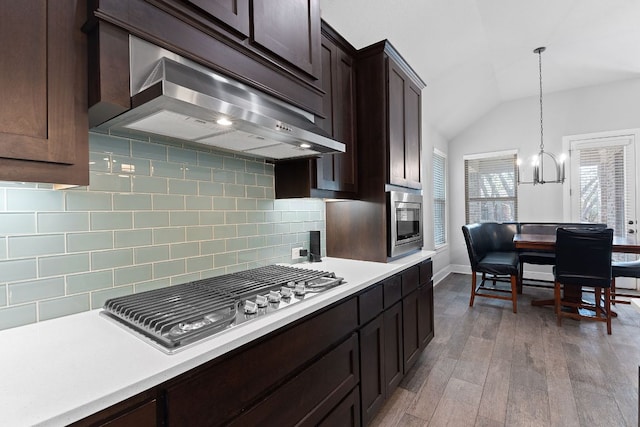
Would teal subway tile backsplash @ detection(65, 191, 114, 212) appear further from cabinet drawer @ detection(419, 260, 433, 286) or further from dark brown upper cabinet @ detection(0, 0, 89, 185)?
cabinet drawer @ detection(419, 260, 433, 286)

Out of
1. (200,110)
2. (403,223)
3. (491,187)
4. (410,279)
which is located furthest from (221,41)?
(491,187)

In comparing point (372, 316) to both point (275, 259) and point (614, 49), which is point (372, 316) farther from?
point (614, 49)

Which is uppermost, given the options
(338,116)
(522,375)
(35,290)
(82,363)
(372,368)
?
(338,116)

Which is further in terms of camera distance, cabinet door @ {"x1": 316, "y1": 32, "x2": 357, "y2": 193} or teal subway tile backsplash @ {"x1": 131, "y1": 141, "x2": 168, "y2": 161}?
cabinet door @ {"x1": 316, "y1": 32, "x2": 357, "y2": 193}

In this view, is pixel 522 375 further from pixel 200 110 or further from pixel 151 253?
pixel 200 110

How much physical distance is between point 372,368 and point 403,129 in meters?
1.80

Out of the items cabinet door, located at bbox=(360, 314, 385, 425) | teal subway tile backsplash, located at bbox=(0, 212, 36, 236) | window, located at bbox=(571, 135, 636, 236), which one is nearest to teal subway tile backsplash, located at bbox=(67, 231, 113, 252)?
teal subway tile backsplash, located at bbox=(0, 212, 36, 236)

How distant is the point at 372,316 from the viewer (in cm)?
172

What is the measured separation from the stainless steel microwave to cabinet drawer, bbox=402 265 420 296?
14 centimetres

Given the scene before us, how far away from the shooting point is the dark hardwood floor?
191 cm

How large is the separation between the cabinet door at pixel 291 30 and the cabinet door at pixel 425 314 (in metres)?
1.83

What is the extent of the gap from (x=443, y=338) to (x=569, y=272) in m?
1.53

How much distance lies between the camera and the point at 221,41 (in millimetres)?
1224

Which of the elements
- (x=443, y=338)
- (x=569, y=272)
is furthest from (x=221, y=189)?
(x=569, y=272)
